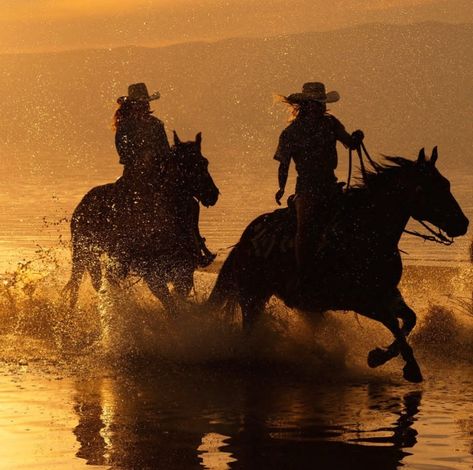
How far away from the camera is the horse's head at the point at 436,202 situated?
1514 cm

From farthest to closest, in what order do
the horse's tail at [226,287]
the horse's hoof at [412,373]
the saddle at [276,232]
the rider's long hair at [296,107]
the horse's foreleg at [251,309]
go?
the horse's tail at [226,287] < the horse's foreleg at [251,309] < the saddle at [276,232] < the rider's long hair at [296,107] < the horse's hoof at [412,373]

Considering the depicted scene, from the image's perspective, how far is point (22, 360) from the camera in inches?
661

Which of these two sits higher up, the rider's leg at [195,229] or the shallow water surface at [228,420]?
the rider's leg at [195,229]

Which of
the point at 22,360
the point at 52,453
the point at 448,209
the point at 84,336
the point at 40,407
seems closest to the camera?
the point at 52,453

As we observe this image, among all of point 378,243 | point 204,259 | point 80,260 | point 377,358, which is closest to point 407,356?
point 377,358

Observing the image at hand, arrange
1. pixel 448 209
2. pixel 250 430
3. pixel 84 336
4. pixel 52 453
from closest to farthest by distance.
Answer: pixel 52 453 < pixel 250 430 < pixel 448 209 < pixel 84 336

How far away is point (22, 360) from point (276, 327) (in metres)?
2.64

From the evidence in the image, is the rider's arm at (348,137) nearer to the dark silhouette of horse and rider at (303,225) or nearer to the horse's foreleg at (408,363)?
the dark silhouette of horse and rider at (303,225)

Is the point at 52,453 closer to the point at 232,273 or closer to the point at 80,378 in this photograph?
the point at 80,378

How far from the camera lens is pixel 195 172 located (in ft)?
56.7

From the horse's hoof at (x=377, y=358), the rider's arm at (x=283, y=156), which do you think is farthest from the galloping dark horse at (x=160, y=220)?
the horse's hoof at (x=377, y=358)

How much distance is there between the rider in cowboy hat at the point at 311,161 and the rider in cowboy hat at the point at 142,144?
1.95 metres

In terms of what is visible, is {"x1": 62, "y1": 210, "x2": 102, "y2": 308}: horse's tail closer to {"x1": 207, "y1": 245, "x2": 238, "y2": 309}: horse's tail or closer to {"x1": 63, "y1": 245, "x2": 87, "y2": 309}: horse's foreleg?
{"x1": 63, "y1": 245, "x2": 87, "y2": 309}: horse's foreleg

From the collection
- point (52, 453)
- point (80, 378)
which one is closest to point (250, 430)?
point (52, 453)
